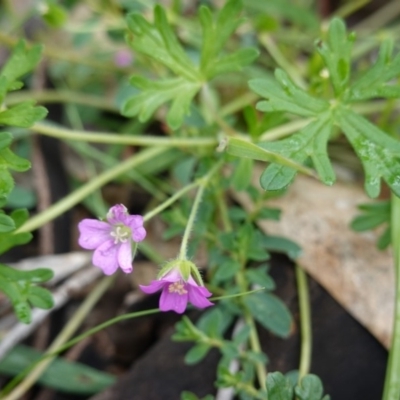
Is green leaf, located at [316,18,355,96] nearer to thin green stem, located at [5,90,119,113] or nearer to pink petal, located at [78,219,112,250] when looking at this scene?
pink petal, located at [78,219,112,250]

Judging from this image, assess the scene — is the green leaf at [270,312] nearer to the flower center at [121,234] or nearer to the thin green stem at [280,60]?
the flower center at [121,234]

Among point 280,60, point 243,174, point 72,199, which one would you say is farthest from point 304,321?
point 280,60

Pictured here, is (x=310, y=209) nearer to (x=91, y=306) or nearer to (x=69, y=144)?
(x=91, y=306)

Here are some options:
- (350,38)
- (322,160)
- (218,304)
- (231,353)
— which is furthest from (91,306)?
(350,38)

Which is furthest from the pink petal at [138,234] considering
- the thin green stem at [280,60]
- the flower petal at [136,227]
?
the thin green stem at [280,60]

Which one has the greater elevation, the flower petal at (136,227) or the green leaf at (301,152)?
the green leaf at (301,152)

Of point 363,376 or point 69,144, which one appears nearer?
point 363,376

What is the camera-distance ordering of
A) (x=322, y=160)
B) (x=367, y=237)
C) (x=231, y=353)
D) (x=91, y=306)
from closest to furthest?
1. (x=322, y=160)
2. (x=231, y=353)
3. (x=367, y=237)
4. (x=91, y=306)

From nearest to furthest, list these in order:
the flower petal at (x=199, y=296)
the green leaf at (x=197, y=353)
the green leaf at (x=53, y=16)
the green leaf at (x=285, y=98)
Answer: the flower petal at (x=199, y=296) → the green leaf at (x=285, y=98) → the green leaf at (x=197, y=353) → the green leaf at (x=53, y=16)
